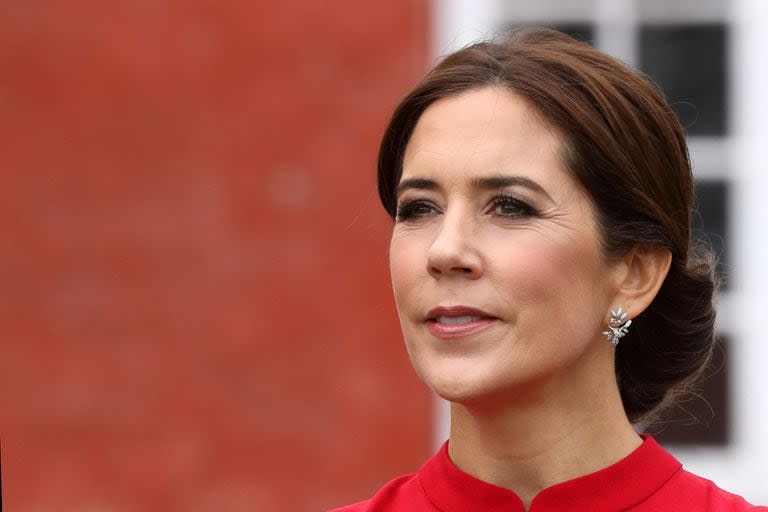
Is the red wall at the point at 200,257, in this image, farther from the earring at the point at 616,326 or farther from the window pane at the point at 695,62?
the earring at the point at 616,326

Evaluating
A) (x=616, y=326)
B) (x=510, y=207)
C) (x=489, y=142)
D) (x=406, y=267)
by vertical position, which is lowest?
(x=616, y=326)

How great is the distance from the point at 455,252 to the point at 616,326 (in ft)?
1.31

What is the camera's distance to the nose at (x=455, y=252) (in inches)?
116

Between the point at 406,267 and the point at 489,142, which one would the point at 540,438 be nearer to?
the point at 406,267

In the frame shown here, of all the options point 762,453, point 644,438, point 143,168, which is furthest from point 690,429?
point 644,438

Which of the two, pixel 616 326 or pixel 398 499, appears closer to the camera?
pixel 616 326

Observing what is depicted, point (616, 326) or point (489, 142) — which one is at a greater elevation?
point (489, 142)

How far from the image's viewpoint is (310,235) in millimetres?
5992

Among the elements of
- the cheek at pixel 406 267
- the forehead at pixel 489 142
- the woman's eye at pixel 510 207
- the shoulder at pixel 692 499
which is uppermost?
the forehead at pixel 489 142

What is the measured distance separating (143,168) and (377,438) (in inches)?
50.7

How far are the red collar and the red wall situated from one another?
273 cm

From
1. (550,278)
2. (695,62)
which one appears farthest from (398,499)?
(695,62)

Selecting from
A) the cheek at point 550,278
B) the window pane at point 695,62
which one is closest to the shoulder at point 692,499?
the cheek at point 550,278

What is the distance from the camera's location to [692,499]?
3.15 meters
